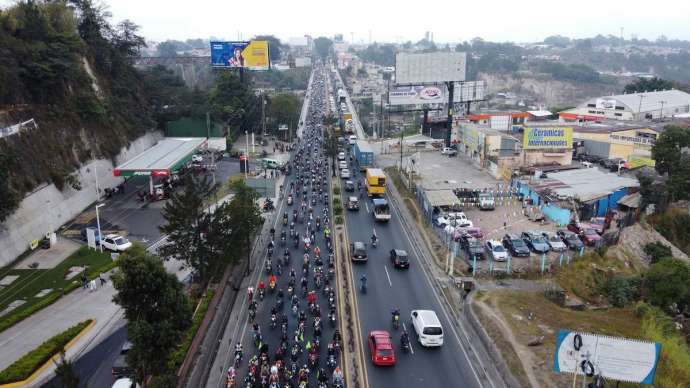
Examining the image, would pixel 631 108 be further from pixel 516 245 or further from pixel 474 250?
pixel 474 250

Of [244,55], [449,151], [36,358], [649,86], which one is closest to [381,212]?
[36,358]

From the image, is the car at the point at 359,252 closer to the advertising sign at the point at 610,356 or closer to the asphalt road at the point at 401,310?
the asphalt road at the point at 401,310

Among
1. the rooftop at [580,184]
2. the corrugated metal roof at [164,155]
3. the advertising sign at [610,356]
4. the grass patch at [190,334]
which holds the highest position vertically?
the corrugated metal roof at [164,155]

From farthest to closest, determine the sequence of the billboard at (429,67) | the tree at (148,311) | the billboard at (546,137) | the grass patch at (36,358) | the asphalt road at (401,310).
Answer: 1. the billboard at (429,67)
2. the billboard at (546,137)
3. the asphalt road at (401,310)
4. the grass patch at (36,358)
5. the tree at (148,311)

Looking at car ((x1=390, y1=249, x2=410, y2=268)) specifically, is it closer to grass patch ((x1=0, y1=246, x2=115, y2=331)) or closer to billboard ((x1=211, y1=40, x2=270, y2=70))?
grass patch ((x1=0, y1=246, x2=115, y2=331))

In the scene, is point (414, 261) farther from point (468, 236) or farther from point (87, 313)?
point (87, 313)

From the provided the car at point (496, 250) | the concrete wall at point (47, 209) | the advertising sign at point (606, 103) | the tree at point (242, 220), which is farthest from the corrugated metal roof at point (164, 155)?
the advertising sign at point (606, 103)
